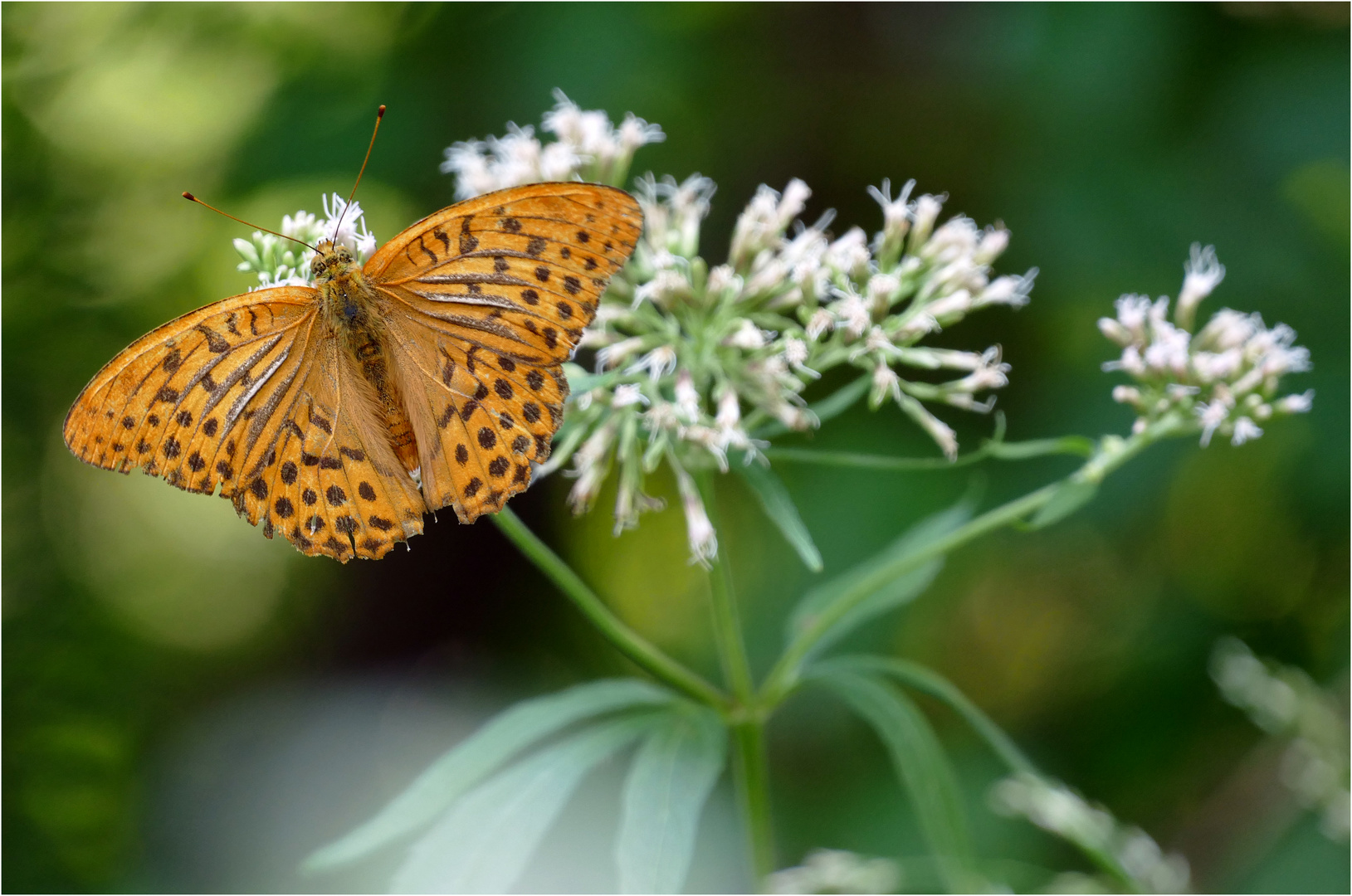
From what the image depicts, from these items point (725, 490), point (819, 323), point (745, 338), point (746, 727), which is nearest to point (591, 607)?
point (746, 727)

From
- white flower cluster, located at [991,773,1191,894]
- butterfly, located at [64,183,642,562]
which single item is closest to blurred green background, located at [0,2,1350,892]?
white flower cluster, located at [991,773,1191,894]

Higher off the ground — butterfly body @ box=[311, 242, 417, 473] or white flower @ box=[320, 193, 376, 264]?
white flower @ box=[320, 193, 376, 264]

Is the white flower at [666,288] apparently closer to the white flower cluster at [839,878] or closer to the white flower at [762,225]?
the white flower at [762,225]

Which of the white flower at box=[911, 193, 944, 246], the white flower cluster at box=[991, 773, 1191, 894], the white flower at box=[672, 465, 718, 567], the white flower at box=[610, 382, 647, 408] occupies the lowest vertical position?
the white flower cluster at box=[991, 773, 1191, 894]

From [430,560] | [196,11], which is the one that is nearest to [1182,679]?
[430,560]

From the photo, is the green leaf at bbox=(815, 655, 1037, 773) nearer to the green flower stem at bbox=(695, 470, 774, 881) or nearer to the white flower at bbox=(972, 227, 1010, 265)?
the green flower stem at bbox=(695, 470, 774, 881)

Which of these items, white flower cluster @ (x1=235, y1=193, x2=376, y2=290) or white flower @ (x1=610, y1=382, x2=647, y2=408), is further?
white flower cluster @ (x1=235, y1=193, x2=376, y2=290)
